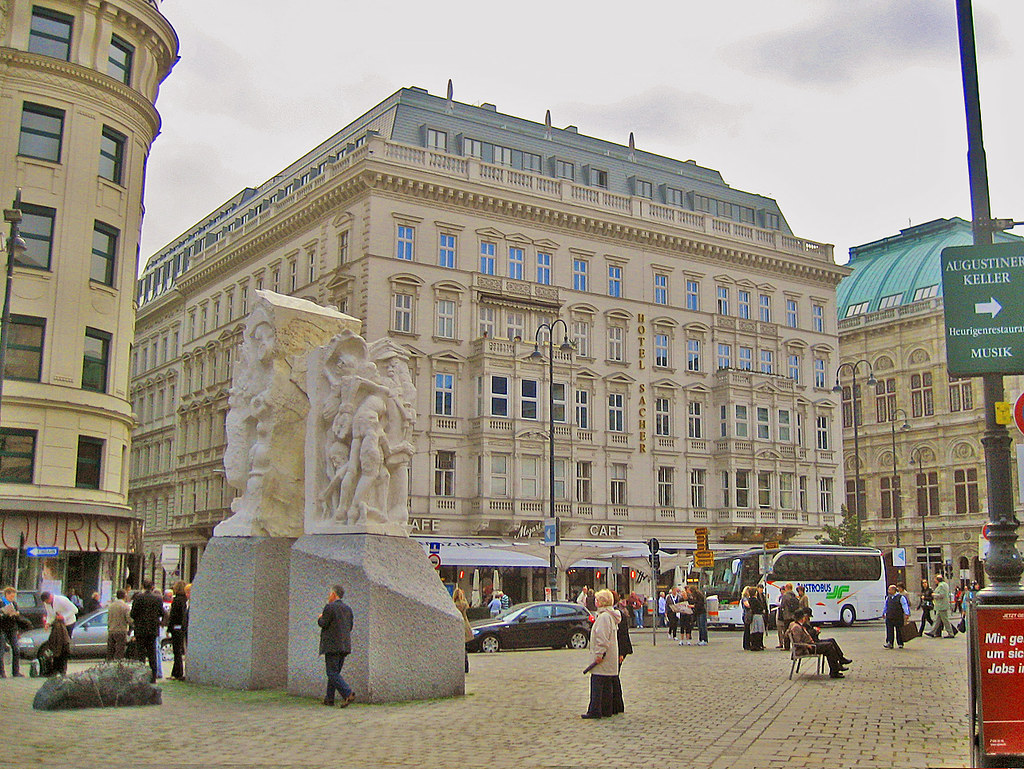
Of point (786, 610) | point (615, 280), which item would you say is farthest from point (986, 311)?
point (615, 280)

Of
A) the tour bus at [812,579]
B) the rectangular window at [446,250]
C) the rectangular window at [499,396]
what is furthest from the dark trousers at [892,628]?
the rectangular window at [446,250]

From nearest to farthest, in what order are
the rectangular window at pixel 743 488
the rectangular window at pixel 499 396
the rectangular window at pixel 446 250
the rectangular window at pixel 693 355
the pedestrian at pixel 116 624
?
the pedestrian at pixel 116 624, the rectangular window at pixel 499 396, the rectangular window at pixel 446 250, the rectangular window at pixel 743 488, the rectangular window at pixel 693 355

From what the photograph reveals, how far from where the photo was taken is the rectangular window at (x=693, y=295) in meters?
56.8

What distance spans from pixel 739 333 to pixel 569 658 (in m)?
35.5

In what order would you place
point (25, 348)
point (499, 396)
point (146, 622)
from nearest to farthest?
1. point (146, 622)
2. point (25, 348)
3. point (499, 396)

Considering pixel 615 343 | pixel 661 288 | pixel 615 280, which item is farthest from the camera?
pixel 661 288

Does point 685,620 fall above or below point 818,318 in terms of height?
below

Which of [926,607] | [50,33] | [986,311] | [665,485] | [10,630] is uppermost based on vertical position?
[50,33]

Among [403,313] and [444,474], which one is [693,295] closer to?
[403,313]

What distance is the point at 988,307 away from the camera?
10.6 m

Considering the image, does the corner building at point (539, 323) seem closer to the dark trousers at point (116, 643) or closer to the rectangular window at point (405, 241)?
the rectangular window at point (405, 241)

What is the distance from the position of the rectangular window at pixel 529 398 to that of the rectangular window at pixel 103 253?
20.0 meters

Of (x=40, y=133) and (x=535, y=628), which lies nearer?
(x=535, y=628)

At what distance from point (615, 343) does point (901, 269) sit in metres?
38.1
